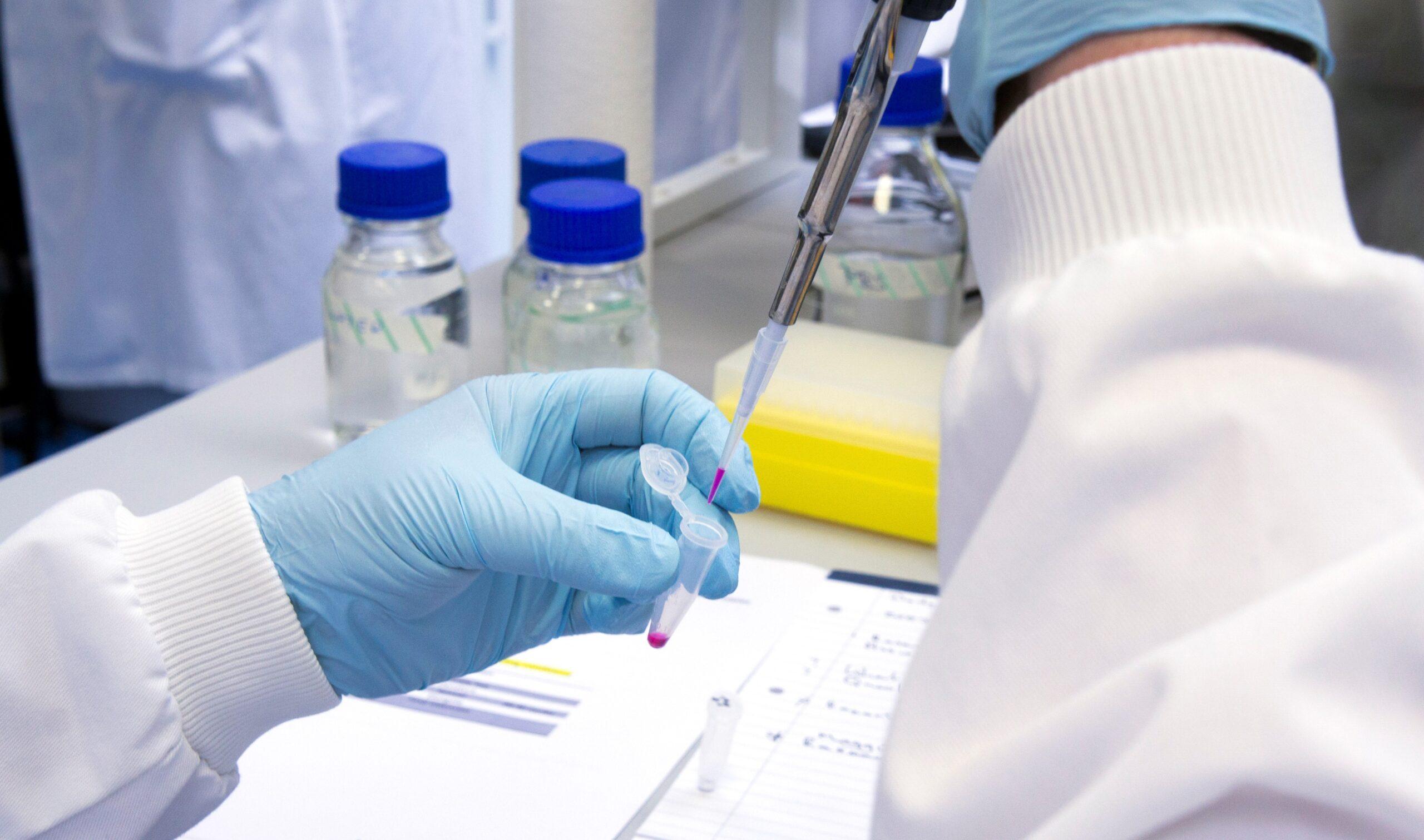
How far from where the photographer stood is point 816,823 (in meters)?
0.66

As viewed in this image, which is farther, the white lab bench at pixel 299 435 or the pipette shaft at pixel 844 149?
the white lab bench at pixel 299 435

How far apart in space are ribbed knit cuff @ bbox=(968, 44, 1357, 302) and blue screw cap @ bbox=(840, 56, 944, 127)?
0.64m

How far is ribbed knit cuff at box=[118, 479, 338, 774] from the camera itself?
0.61 meters

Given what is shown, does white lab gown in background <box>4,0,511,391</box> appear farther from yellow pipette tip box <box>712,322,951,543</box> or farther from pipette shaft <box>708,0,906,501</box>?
pipette shaft <box>708,0,906,501</box>

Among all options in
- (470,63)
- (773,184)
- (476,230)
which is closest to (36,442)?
(476,230)

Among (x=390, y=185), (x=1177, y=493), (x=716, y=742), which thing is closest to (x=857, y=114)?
(x=1177, y=493)

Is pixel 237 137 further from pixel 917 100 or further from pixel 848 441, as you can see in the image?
pixel 848 441

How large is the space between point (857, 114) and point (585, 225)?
377mm

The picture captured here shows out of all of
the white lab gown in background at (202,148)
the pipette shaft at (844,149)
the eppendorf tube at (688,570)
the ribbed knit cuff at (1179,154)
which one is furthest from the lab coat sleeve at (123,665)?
the white lab gown in background at (202,148)

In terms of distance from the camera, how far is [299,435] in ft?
3.51

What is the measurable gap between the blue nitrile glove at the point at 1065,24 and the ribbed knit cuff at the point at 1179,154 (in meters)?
0.02

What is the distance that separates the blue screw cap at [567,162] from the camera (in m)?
1.03

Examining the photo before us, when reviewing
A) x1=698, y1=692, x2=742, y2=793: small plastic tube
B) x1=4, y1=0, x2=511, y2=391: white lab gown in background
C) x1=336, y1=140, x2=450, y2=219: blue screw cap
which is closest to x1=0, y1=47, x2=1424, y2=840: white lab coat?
x1=698, y1=692, x2=742, y2=793: small plastic tube

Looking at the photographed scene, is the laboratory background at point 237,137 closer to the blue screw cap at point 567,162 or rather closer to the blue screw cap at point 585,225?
the blue screw cap at point 567,162
